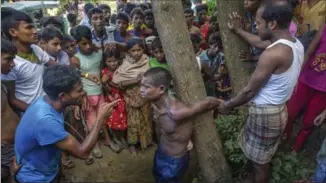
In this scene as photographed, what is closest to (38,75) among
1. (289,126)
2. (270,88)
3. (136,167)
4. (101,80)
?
(101,80)

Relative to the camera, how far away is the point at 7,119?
2613mm

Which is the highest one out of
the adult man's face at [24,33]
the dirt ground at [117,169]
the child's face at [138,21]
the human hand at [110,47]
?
the adult man's face at [24,33]

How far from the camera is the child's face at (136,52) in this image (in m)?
3.47

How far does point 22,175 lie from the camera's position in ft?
7.16

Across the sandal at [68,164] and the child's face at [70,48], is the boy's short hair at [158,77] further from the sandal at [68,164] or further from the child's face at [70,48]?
the sandal at [68,164]

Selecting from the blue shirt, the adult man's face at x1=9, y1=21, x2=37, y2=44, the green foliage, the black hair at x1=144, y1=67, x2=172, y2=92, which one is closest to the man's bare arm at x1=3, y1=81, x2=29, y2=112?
the adult man's face at x1=9, y1=21, x2=37, y2=44

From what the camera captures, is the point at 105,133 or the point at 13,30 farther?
the point at 105,133

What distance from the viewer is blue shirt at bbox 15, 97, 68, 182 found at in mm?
1944

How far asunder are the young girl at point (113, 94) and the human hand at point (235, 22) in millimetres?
1503

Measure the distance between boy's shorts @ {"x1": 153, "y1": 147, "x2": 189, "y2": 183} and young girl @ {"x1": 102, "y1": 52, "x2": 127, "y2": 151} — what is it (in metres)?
1.10

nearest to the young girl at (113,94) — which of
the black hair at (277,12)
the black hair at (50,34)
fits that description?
the black hair at (50,34)

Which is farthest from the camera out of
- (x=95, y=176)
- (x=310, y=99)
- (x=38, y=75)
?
(x=95, y=176)

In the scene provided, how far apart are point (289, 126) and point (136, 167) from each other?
186cm

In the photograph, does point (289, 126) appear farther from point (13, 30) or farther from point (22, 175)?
point (13, 30)
